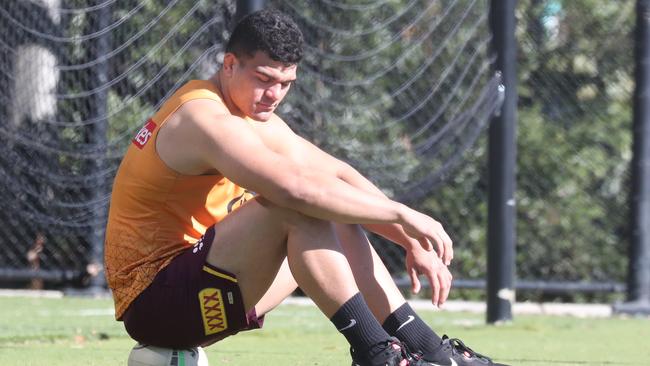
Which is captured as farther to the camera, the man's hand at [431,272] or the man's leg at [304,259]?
the man's hand at [431,272]

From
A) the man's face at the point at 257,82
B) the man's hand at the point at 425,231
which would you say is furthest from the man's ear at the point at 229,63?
the man's hand at the point at 425,231

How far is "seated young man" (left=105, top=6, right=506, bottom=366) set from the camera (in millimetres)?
3525

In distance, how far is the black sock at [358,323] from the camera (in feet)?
11.7

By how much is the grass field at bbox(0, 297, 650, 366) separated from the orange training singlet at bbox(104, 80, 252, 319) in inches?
35.8

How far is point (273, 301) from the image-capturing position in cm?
399

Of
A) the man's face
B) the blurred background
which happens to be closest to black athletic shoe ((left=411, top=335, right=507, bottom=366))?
the man's face

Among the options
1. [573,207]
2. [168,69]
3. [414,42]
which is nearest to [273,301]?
[168,69]

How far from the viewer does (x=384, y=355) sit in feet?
11.7

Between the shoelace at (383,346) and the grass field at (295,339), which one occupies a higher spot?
the shoelace at (383,346)

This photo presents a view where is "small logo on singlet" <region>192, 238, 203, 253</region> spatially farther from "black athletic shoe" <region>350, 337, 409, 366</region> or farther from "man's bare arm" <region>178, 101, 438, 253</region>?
"black athletic shoe" <region>350, 337, 409, 366</region>

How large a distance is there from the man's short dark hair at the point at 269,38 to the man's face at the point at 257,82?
19 mm

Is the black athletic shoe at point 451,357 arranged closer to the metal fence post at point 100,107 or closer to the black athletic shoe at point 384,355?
the black athletic shoe at point 384,355

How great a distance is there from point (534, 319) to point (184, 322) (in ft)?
13.0

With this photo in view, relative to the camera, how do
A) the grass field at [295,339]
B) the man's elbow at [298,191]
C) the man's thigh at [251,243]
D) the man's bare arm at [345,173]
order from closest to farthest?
1. the man's elbow at [298,191]
2. the man's thigh at [251,243]
3. the man's bare arm at [345,173]
4. the grass field at [295,339]
